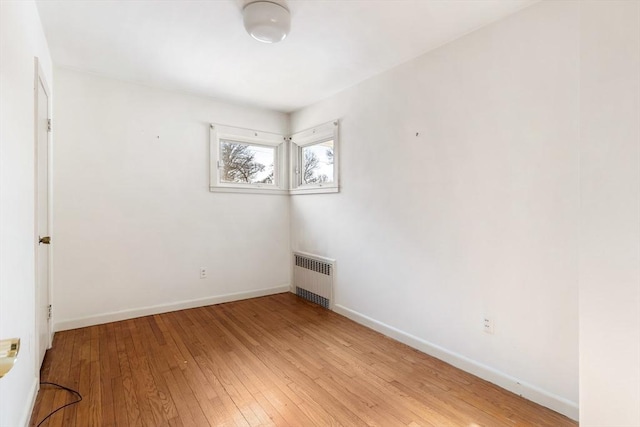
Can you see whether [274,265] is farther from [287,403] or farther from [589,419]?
[589,419]

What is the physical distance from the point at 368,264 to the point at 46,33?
125 inches

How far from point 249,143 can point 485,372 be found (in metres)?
3.43

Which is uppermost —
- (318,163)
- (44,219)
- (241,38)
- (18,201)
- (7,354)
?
(241,38)

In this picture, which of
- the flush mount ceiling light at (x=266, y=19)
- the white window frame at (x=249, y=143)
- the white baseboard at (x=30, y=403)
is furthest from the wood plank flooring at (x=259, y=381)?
the flush mount ceiling light at (x=266, y=19)

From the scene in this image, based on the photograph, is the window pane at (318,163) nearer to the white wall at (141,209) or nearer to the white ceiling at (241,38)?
the white wall at (141,209)

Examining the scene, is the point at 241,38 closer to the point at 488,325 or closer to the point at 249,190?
the point at 249,190

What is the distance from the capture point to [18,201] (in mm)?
1521

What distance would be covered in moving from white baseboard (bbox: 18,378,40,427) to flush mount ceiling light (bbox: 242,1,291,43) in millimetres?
2494

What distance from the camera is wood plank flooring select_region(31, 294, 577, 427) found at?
1.72 metres

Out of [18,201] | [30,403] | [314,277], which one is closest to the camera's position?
[18,201]

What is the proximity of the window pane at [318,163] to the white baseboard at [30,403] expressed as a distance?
9.53 ft

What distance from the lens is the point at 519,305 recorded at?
194 cm

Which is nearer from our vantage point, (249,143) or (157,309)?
(157,309)

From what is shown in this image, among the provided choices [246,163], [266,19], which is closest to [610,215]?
[266,19]
